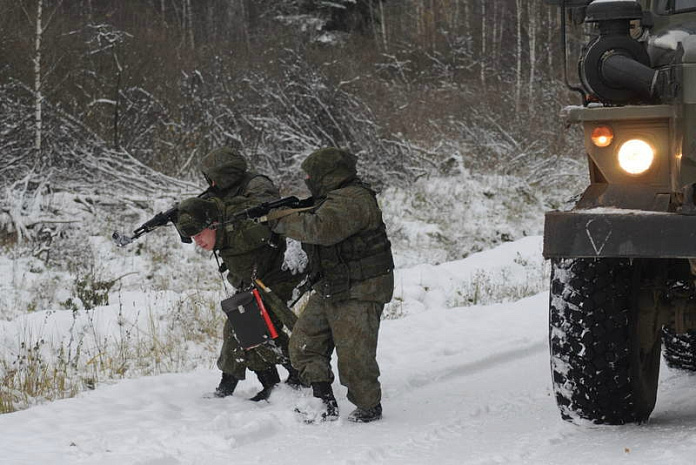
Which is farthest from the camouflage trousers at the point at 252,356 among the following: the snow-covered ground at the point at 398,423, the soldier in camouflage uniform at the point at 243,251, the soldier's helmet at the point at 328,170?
the soldier's helmet at the point at 328,170

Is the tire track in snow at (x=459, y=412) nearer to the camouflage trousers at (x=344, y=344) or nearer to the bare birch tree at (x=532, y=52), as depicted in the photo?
Answer: the camouflage trousers at (x=344, y=344)

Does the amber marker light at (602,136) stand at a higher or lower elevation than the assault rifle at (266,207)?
higher

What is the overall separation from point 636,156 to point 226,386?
8.97 ft

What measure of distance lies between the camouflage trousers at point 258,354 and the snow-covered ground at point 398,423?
17cm

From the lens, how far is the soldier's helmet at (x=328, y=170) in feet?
15.2

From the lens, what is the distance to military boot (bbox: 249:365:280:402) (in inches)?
202

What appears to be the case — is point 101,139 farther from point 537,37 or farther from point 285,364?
point 537,37

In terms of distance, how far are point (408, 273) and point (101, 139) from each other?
5.62 m

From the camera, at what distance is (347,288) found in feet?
15.0

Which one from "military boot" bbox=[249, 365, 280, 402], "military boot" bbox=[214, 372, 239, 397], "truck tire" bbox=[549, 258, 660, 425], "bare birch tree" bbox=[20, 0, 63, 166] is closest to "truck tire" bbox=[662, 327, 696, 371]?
"truck tire" bbox=[549, 258, 660, 425]

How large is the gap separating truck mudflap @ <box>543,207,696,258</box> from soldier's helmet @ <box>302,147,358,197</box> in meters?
1.39

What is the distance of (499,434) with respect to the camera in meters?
4.24

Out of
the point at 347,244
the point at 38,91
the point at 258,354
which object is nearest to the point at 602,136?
the point at 347,244

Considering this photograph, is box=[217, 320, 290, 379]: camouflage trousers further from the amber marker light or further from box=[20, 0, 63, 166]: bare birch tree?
box=[20, 0, 63, 166]: bare birch tree
